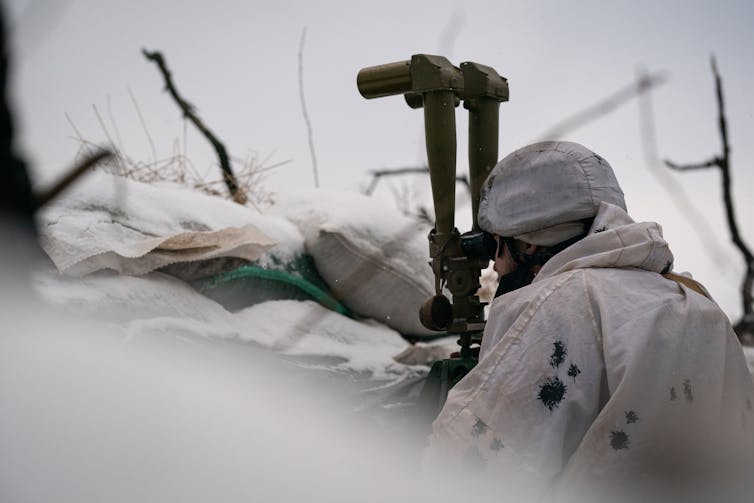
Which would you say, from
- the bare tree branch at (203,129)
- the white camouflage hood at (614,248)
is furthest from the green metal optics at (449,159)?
the bare tree branch at (203,129)

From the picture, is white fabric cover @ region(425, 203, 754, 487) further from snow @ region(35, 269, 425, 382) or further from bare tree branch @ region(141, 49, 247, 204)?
bare tree branch @ region(141, 49, 247, 204)

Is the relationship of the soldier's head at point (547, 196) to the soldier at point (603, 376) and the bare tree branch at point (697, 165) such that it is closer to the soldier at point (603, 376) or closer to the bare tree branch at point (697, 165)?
the soldier at point (603, 376)

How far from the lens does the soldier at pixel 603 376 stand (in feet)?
2.88

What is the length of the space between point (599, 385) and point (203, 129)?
62.1 inches

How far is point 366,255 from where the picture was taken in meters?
2.06

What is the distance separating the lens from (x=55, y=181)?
363mm

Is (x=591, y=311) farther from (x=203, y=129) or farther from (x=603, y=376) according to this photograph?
(x=203, y=129)

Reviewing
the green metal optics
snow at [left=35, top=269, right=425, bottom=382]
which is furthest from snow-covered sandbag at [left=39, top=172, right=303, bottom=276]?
the green metal optics

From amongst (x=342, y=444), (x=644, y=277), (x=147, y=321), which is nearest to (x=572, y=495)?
(x=644, y=277)

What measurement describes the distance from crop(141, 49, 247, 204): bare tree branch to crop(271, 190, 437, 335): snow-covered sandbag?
20cm

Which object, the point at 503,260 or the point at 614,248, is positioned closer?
the point at 614,248

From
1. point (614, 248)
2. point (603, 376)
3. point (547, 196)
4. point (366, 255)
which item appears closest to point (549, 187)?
point (547, 196)

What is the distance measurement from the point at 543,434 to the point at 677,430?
0.15 metres

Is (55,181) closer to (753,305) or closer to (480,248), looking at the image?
(480,248)
